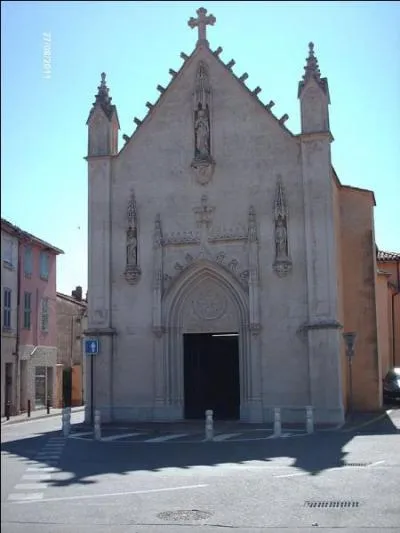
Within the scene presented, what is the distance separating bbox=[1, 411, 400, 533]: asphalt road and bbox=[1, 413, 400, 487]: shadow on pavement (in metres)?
0.02

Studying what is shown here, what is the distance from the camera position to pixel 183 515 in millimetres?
10164

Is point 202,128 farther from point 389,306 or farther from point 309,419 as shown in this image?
point 389,306

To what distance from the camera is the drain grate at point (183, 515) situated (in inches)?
391

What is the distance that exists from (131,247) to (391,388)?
15123mm

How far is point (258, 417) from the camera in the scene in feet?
84.9

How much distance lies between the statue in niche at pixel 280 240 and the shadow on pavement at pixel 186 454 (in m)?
7.59

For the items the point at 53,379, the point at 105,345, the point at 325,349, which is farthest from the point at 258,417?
the point at 53,379

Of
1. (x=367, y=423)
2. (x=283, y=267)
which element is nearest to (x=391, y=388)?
(x=367, y=423)

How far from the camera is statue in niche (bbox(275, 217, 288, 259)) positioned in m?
26.7

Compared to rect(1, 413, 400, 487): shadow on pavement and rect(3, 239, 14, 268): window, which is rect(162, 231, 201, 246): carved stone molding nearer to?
rect(1, 413, 400, 487): shadow on pavement

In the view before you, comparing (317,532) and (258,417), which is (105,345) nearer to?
(258,417)

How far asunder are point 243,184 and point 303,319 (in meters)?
5.71

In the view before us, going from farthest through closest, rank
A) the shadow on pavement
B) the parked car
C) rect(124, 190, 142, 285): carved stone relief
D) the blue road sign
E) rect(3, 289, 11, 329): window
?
the parked car → rect(124, 190, 142, 285): carved stone relief → the blue road sign → the shadow on pavement → rect(3, 289, 11, 329): window

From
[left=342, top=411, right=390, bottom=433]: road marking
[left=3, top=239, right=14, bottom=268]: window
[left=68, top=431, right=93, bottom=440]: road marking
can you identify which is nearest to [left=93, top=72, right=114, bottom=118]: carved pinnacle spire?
[left=68, top=431, right=93, bottom=440]: road marking
